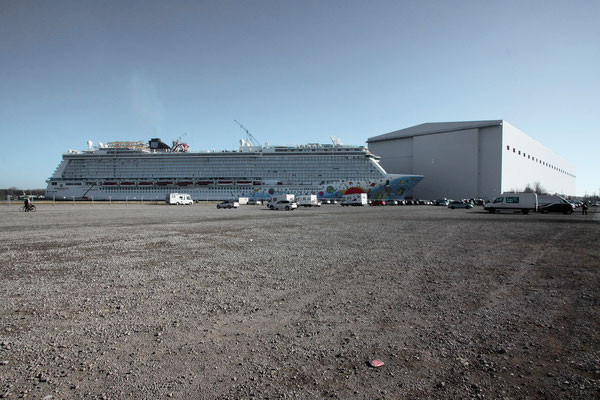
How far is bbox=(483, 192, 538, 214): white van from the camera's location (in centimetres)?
2650

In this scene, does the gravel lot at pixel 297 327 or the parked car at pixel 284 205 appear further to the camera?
the parked car at pixel 284 205

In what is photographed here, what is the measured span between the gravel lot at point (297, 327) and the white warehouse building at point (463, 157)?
63.5 metres

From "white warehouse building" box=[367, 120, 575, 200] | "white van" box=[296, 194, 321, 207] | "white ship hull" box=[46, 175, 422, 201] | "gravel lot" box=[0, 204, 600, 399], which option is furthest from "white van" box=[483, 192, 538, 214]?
"white warehouse building" box=[367, 120, 575, 200]

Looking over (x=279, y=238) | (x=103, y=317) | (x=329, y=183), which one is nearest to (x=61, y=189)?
(x=329, y=183)

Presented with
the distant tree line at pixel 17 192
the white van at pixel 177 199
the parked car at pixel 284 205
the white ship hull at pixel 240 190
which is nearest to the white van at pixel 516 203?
the parked car at pixel 284 205

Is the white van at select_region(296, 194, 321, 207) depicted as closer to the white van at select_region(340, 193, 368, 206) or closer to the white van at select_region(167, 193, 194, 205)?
the white van at select_region(340, 193, 368, 206)

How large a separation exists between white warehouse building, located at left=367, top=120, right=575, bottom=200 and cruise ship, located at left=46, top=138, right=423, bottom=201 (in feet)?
45.0

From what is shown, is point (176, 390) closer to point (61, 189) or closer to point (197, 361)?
point (197, 361)

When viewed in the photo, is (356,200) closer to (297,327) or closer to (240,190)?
(240,190)

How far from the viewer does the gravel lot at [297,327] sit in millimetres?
2367

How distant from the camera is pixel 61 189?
63875mm

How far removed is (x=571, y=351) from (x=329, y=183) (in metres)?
54.6

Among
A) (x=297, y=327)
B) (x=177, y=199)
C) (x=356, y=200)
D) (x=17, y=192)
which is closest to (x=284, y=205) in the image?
(x=356, y=200)

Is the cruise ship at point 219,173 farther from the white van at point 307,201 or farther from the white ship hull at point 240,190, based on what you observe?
the white van at point 307,201
